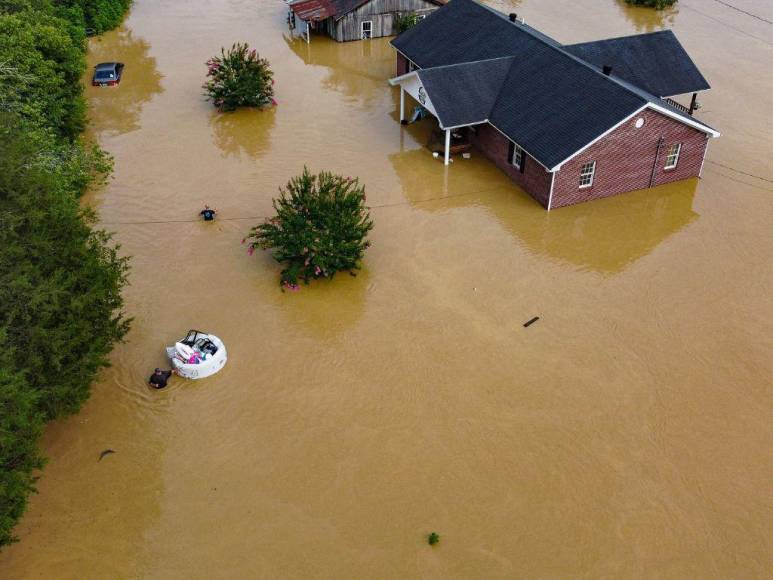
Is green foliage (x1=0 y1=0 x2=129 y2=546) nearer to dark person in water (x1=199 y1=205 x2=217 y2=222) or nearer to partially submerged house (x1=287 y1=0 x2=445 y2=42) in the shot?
dark person in water (x1=199 y1=205 x2=217 y2=222)

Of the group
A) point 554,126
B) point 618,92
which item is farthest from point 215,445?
point 618,92

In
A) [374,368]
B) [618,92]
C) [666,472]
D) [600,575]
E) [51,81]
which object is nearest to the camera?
[600,575]

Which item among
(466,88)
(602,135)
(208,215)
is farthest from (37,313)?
(466,88)

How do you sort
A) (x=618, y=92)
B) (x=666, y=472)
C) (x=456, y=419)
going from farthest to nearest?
1. (x=618, y=92)
2. (x=456, y=419)
3. (x=666, y=472)

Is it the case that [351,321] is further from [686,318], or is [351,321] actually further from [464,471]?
[686,318]

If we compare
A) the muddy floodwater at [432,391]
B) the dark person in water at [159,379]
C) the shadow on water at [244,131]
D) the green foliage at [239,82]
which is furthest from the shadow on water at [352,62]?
the dark person in water at [159,379]

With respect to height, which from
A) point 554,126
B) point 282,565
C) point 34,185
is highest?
point 34,185
